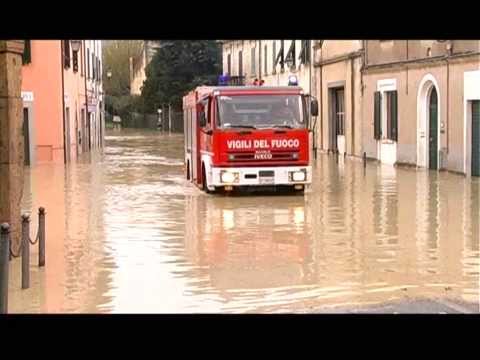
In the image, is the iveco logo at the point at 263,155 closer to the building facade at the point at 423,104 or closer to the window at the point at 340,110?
the building facade at the point at 423,104

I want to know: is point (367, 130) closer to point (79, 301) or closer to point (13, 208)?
point (13, 208)

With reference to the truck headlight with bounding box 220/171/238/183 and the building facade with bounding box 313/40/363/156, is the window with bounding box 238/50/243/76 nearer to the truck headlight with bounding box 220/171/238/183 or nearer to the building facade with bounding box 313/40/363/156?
the building facade with bounding box 313/40/363/156

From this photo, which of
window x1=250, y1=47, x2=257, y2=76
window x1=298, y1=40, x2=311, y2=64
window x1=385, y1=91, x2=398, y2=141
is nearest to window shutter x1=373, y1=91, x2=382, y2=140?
window x1=385, y1=91, x2=398, y2=141

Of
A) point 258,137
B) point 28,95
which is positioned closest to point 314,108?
point 258,137

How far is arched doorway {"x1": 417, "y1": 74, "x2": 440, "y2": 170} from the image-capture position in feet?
95.7

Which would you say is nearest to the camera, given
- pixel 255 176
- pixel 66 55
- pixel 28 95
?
pixel 255 176

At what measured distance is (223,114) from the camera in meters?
21.0

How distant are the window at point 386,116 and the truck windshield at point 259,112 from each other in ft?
40.3

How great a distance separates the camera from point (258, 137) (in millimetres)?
20875

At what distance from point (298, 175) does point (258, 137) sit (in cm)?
130

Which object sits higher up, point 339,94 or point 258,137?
point 339,94

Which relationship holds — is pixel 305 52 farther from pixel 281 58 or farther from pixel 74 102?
pixel 74 102

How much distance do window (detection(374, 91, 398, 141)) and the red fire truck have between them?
39.8 feet
